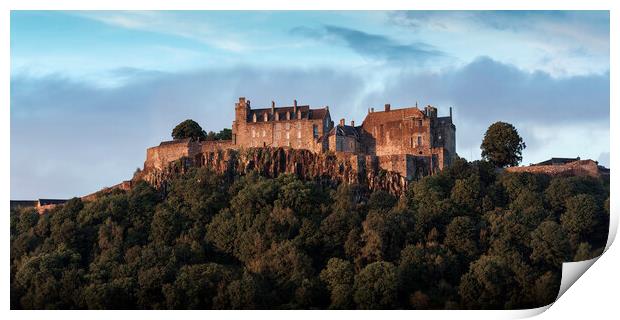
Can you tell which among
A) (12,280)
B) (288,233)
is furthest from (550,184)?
(12,280)

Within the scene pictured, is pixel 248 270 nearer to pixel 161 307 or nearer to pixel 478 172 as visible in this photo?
pixel 161 307

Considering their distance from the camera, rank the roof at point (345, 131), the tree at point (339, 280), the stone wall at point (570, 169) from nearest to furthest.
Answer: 1. the tree at point (339, 280)
2. the stone wall at point (570, 169)
3. the roof at point (345, 131)

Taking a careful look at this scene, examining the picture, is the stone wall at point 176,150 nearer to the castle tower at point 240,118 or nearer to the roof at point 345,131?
the castle tower at point 240,118

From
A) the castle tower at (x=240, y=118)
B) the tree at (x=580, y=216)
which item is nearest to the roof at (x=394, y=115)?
the castle tower at (x=240, y=118)

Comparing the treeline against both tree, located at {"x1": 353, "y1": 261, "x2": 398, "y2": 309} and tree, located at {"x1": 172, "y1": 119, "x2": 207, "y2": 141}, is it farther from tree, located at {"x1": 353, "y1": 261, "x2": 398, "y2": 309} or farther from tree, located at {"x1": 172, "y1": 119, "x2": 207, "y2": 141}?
tree, located at {"x1": 172, "y1": 119, "x2": 207, "y2": 141}

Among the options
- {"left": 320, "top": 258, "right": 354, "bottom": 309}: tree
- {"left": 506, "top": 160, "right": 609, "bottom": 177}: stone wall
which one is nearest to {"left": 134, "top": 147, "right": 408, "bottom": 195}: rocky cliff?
{"left": 506, "top": 160, "right": 609, "bottom": 177}: stone wall

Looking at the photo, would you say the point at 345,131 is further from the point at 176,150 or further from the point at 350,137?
the point at 176,150

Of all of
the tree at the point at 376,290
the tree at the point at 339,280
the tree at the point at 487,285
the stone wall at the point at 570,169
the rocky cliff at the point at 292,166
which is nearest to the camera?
the tree at the point at 487,285
